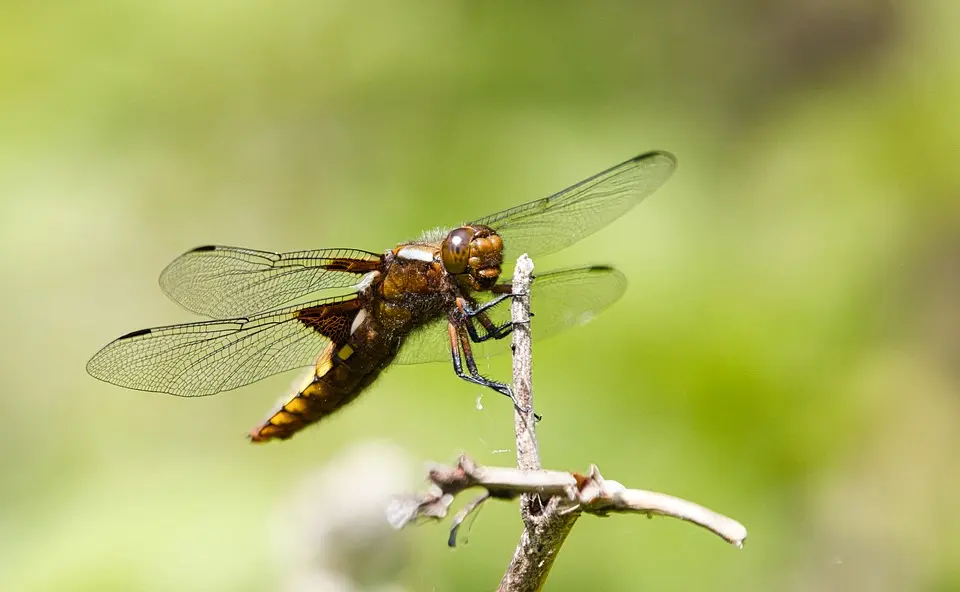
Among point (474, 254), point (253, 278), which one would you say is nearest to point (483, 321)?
point (474, 254)

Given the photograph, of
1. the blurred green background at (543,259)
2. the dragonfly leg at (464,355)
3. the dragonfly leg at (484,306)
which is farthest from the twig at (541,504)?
the dragonfly leg at (464,355)

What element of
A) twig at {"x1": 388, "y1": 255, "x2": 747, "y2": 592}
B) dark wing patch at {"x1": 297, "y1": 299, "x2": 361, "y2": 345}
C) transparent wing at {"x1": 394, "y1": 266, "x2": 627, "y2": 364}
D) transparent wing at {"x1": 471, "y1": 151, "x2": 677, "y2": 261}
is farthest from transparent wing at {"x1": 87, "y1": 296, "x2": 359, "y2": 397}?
twig at {"x1": 388, "y1": 255, "x2": 747, "y2": 592}

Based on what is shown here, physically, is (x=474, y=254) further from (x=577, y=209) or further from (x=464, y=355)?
(x=577, y=209)

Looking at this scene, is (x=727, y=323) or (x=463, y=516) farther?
(x=727, y=323)

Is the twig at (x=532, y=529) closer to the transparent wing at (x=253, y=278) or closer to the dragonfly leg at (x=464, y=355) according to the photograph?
the dragonfly leg at (x=464, y=355)

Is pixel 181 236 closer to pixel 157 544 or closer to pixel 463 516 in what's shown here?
pixel 157 544

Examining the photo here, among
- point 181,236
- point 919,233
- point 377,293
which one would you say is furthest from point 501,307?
point 181,236
